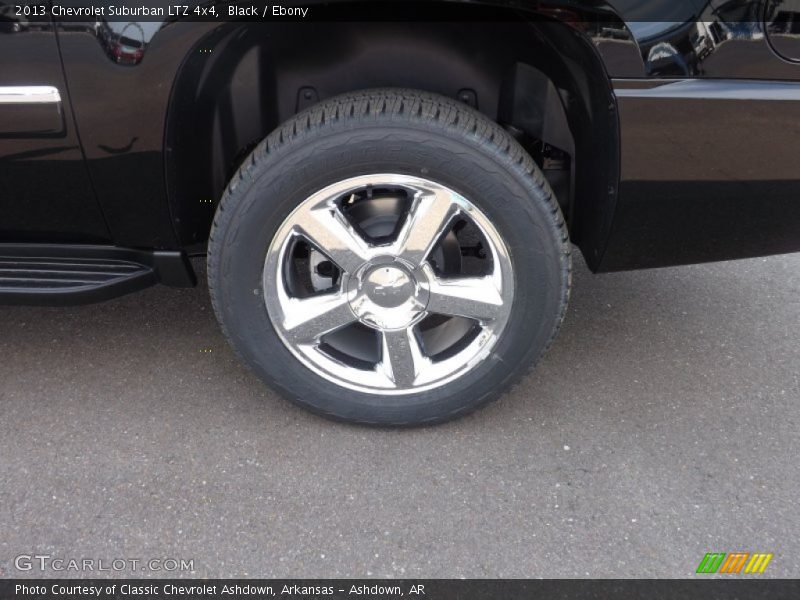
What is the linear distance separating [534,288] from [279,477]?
0.89m

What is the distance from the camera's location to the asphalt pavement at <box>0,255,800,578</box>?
1770mm

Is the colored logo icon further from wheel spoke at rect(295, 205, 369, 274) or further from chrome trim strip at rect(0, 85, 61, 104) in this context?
chrome trim strip at rect(0, 85, 61, 104)

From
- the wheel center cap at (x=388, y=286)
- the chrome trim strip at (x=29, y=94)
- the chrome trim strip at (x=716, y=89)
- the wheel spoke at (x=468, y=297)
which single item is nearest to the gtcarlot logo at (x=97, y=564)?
the wheel center cap at (x=388, y=286)

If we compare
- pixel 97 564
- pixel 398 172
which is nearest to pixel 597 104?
pixel 398 172

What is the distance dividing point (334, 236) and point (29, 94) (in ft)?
2.79

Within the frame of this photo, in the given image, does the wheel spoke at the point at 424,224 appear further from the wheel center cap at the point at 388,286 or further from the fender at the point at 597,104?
the fender at the point at 597,104

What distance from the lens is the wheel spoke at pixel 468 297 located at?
2012 millimetres

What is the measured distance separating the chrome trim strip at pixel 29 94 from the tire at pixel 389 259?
50 cm

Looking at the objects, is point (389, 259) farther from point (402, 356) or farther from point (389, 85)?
point (389, 85)

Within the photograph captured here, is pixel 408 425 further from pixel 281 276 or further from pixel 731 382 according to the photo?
pixel 731 382

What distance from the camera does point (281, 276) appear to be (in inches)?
79.6

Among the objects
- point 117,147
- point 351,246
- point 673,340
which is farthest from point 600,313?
point 117,147

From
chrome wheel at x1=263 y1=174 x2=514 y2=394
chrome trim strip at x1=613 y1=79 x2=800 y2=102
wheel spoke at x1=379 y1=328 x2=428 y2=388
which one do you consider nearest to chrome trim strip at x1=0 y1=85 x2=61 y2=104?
chrome wheel at x1=263 y1=174 x2=514 y2=394

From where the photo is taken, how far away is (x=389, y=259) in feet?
6.54
